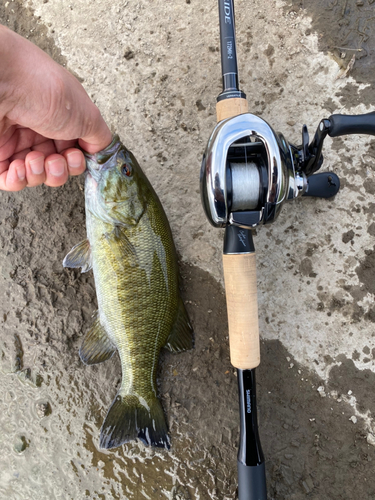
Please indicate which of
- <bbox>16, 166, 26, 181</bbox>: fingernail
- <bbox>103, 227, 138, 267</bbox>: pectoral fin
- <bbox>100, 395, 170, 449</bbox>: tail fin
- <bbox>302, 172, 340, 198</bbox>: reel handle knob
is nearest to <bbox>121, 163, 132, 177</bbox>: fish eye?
<bbox>103, 227, 138, 267</bbox>: pectoral fin

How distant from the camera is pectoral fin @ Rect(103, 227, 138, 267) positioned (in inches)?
78.7

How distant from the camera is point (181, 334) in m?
2.16

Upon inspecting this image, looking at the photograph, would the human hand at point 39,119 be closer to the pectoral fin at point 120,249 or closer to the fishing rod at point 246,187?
the pectoral fin at point 120,249

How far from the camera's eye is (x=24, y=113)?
154cm

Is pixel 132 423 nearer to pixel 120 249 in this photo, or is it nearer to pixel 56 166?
pixel 120 249

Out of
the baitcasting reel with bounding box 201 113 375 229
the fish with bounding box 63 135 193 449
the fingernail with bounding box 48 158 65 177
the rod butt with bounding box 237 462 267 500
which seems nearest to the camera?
the baitcasting reel with bounding box 201 113 375 229

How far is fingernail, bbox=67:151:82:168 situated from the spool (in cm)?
90

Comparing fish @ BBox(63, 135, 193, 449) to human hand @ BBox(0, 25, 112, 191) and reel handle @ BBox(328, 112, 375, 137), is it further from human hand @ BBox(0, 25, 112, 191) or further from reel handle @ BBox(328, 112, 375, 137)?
reel handle @ BBox(328, 112, 375, 137)

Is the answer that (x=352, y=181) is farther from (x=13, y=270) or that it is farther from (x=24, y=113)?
(x=13, y=270)

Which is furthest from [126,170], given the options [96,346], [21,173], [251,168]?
[96,346]

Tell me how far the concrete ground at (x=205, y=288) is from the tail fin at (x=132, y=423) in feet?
0.39

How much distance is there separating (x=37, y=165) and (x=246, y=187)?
1172mm

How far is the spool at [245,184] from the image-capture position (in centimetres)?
143

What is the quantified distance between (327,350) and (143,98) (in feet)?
6.67
